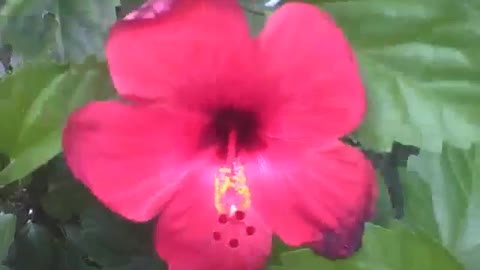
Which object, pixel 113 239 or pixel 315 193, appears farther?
pixel 113 239

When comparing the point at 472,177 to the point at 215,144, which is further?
the point at 472,177

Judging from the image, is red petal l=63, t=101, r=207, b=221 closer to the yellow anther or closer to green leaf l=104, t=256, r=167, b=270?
the yellow anther

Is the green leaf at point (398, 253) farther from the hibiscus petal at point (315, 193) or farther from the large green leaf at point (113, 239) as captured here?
the large green leaf at point (113, 239)

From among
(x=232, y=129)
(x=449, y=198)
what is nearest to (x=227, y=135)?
(x=232, y=129)

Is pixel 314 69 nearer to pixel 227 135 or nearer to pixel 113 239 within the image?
pixel 227 135

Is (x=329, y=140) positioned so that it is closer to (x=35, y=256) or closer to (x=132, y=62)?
(x=132, y=62)

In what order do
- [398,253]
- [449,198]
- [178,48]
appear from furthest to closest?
[449,198], [398,253], [178,48]

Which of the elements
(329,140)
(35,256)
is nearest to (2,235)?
(35,256)
